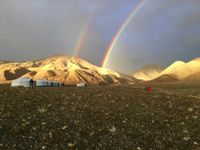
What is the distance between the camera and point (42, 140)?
634 inches

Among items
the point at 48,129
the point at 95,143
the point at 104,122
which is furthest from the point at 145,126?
the point at 48,129

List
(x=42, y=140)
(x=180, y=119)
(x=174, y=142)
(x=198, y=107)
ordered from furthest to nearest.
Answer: (x=198, y=107), (x=180, y=119), (x=174, y=142), (x=42, y=140)

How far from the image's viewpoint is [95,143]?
53.4 ft

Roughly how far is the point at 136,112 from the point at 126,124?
9.56ft

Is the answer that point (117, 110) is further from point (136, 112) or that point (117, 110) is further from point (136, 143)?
point (136, 143)

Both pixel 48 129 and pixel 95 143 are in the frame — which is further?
pixel 48 129

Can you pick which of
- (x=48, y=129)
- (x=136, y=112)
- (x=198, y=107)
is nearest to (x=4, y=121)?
(x=48, y=129)

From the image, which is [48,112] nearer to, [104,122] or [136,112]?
[104,122]

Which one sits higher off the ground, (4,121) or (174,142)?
(4,121)

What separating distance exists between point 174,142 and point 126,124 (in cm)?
318

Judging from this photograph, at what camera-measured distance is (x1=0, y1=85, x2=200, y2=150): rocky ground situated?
53.5 feet

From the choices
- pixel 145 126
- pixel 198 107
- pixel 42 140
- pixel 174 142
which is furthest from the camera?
pixel 198 107

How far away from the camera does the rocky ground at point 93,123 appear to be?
16.3m

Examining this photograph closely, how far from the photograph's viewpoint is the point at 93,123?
1903 centimetres
